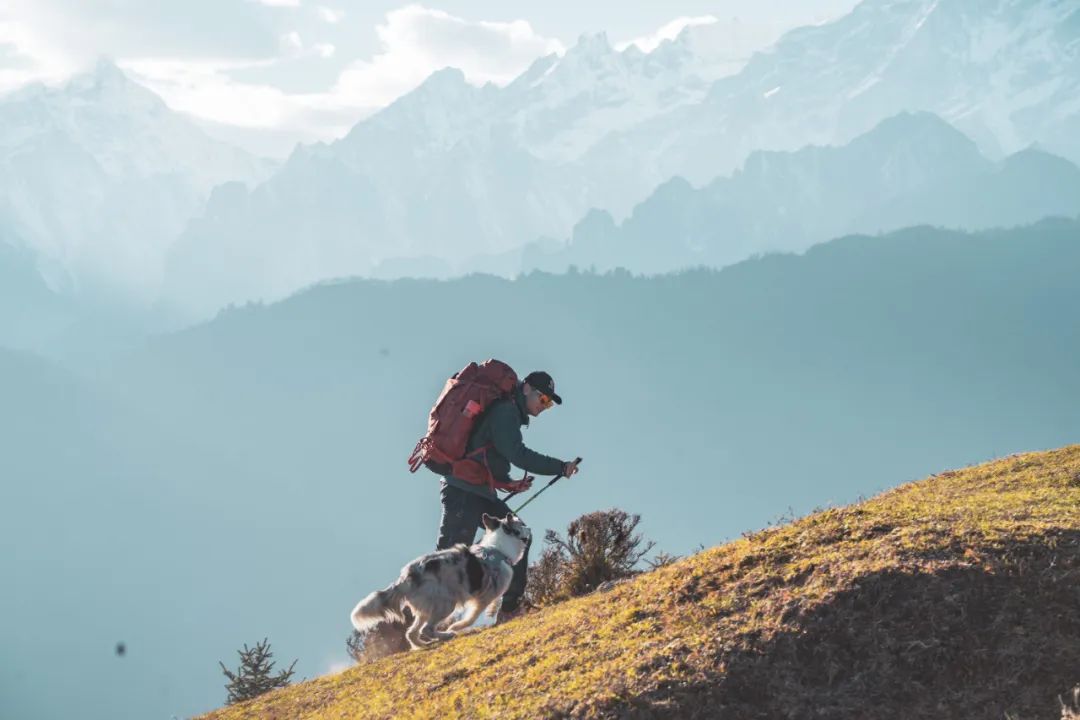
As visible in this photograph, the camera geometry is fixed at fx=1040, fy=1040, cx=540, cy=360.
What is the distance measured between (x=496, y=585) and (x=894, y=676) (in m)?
5.23

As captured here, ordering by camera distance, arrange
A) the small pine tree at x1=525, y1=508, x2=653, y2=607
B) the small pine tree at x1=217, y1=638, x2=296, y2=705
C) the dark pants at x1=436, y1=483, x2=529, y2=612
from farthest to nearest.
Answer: the small pine tree at x1=217, y1=638, x2=296, y2=705, the small pine tree at x1=525, y1=508, x2=653, y2=607, the dark pants at x1=436, y1=483, x2=529, y2=612

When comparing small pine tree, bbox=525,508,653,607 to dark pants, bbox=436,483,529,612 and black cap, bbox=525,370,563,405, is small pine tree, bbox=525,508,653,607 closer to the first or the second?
dark pants, bbox=436,483,529,612

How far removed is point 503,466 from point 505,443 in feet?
1.85

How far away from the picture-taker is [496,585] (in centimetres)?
1059

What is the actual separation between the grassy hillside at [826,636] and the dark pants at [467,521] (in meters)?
2.64

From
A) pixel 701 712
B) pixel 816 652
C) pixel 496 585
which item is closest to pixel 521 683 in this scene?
pixel 701 712

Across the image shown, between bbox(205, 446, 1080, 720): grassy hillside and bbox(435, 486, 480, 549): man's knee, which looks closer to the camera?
bbox(205, 446, 1080, 720): grassy hillside

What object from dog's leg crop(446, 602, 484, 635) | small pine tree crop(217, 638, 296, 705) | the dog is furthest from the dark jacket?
small pine tree crop(217, 638, 296, 705)

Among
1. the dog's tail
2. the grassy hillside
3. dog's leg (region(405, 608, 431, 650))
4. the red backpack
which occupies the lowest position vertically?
the grassy hillside

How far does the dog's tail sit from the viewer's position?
10070mm

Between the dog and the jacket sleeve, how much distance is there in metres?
0.97

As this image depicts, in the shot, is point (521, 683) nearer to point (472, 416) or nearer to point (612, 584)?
point (612, 584)

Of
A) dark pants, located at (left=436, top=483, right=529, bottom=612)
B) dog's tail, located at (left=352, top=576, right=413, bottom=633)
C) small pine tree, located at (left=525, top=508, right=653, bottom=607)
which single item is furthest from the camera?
small pine tree, located at (left=525, top=508, right=653, bottom=607)

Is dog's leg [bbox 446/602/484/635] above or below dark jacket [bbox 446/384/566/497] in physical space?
below
